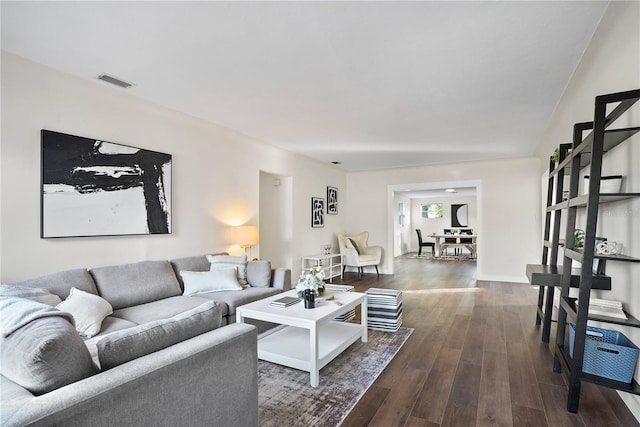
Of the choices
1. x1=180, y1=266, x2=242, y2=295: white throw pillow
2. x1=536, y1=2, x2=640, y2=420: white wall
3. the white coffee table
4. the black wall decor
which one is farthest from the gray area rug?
the black wall decor

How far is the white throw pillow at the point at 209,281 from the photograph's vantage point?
134 inches

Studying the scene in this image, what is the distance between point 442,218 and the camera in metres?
13.3

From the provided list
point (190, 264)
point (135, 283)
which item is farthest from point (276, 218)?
point (135, 283)

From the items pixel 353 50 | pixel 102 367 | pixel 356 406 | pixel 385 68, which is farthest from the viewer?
pixel 385 68

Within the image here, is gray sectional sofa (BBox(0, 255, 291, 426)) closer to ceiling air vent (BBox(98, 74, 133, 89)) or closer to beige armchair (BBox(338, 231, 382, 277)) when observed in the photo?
ceiling air vent (BBox(98, 74, 133, 89))

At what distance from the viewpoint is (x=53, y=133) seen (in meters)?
2.81

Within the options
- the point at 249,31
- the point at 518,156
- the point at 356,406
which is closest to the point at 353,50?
the point at 249,31

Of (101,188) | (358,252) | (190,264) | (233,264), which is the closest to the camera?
(101,188)

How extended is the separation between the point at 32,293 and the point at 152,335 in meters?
1.58

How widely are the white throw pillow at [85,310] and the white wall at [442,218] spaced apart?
12348 mm

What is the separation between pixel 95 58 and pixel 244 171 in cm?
243

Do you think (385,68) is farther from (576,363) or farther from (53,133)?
(53,133)

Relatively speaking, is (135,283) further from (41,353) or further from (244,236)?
(41,353)

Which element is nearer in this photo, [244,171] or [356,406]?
[356,406]
